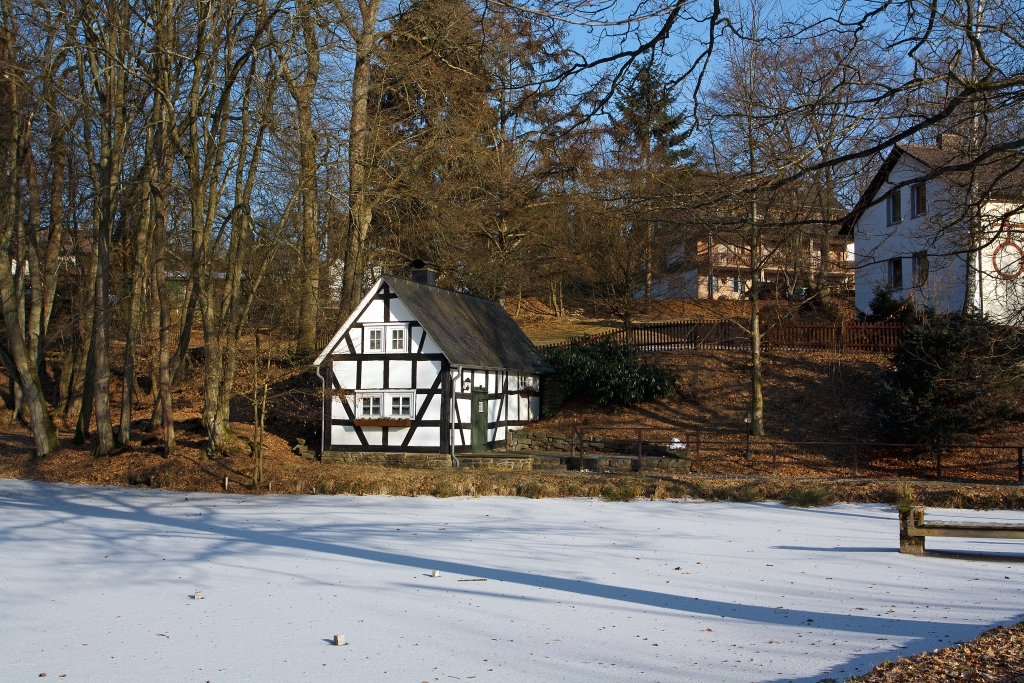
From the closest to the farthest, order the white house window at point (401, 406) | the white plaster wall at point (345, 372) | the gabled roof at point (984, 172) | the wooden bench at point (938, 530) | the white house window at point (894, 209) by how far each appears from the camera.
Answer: the gabled roof at point (984, 172) < the wooden bench at point (938, 530) < the white house window at point (401, 406) < the white plaster wall at point (345, 372) < the white house window at point (894, 209)

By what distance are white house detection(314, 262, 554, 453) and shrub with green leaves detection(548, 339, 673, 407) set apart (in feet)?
16.0

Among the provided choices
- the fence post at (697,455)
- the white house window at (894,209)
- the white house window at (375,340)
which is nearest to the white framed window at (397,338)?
the white house window at (375,340)

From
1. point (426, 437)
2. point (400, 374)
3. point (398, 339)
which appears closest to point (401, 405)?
point (400, 374)

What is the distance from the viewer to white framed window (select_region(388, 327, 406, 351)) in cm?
2255

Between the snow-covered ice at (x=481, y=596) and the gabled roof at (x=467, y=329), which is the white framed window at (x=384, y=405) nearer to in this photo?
the gabled roof at (x=467, y=329)

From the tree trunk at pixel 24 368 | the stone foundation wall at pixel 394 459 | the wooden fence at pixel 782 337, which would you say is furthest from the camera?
the wooden fence at pixel 782 337

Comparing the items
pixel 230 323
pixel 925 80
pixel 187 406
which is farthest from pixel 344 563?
pixel 187 406

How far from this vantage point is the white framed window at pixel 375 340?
22688 millimetres

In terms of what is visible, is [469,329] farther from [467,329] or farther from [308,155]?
[308,155]

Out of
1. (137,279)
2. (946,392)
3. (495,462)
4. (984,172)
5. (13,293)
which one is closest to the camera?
(984,172)

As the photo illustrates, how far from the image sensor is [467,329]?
81.4 feet

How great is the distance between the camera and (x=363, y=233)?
2542cm

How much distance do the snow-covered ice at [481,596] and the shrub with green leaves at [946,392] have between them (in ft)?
19.7

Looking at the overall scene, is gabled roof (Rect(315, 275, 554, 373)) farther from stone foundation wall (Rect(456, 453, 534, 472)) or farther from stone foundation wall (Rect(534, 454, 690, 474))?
stone foundation wall (Rect(534, 454, 690, 474))
